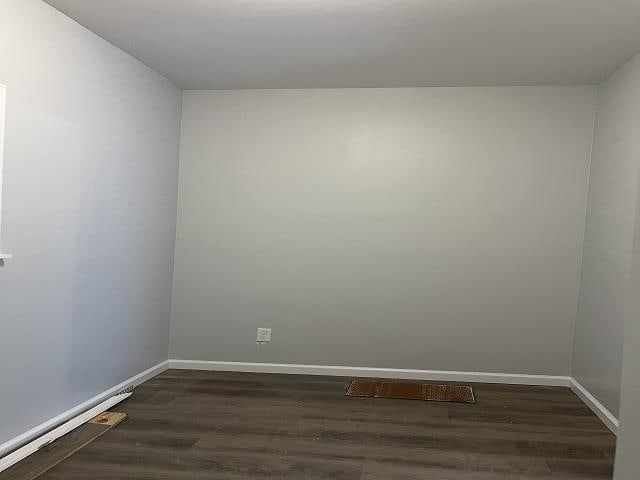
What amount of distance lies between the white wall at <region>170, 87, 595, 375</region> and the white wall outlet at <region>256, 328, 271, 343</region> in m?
0.06

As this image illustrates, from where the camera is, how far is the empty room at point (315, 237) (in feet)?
10.4

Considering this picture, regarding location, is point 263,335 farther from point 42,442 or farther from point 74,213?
point 42,442

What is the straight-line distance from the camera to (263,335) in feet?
16.6

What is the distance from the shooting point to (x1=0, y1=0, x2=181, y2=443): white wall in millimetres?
3084

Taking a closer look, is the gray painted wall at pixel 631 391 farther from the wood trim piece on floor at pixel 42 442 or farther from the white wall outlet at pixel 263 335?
the white wall outlet at pixel 263 335

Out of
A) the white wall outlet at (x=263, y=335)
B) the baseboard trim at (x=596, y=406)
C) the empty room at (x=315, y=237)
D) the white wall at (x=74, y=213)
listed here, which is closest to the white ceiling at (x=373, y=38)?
the empty room at (x=315, y=237)

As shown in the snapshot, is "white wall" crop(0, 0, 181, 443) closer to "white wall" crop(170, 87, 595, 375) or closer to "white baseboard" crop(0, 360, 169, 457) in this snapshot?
"white baseboard" crop(0, 360, 169, 457)

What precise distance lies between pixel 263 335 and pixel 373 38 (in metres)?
2.57

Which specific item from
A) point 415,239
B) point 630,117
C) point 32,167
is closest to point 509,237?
point 415,239

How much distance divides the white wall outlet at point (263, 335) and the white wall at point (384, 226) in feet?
0.21

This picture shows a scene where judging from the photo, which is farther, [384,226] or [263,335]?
[263,335]

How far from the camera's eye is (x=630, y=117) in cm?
392

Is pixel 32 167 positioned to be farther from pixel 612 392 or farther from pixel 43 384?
pixel 612 392

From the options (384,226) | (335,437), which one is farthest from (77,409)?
(384,226)
